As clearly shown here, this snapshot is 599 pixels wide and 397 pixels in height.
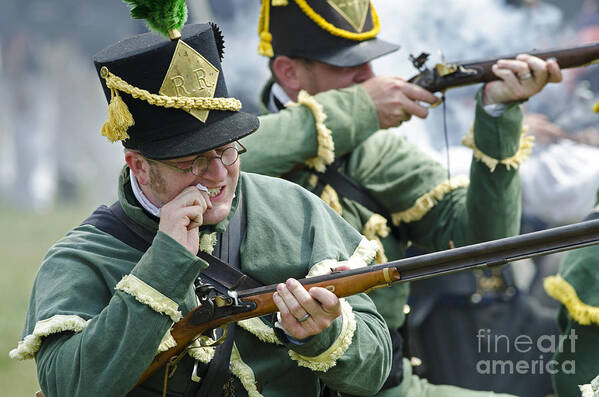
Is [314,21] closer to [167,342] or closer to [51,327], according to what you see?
[167,342]

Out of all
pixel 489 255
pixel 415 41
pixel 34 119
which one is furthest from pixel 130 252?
pixel 34 119

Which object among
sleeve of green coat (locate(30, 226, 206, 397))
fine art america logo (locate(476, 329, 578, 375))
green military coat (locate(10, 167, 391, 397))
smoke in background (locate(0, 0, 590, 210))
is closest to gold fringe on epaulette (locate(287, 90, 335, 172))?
green military coat (locate(10, 167, 391, 397))

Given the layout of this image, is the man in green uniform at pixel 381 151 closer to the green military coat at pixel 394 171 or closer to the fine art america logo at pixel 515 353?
the green military coat at pixel 394 171

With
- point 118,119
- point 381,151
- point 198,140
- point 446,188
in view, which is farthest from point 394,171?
point 118,119

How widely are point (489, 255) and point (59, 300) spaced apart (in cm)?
132

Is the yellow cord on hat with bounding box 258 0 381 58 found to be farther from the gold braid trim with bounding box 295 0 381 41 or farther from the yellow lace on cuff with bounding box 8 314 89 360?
the yellow lace on cuff with bounding box 8 314 89 360

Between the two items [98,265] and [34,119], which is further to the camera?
[34,119]

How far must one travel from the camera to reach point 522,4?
8148 millimetres

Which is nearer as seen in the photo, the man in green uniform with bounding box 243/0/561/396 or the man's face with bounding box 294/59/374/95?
the man in green uniform with bounding box 243/0/561/396

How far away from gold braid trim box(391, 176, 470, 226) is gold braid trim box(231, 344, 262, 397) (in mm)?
1529

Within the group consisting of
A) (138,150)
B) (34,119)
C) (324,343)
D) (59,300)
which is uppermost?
(138,150)

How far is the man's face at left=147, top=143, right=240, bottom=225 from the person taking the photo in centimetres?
330

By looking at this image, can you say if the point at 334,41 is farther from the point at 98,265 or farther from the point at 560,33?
the point at 560,33

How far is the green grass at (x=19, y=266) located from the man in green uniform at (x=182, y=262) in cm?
464
